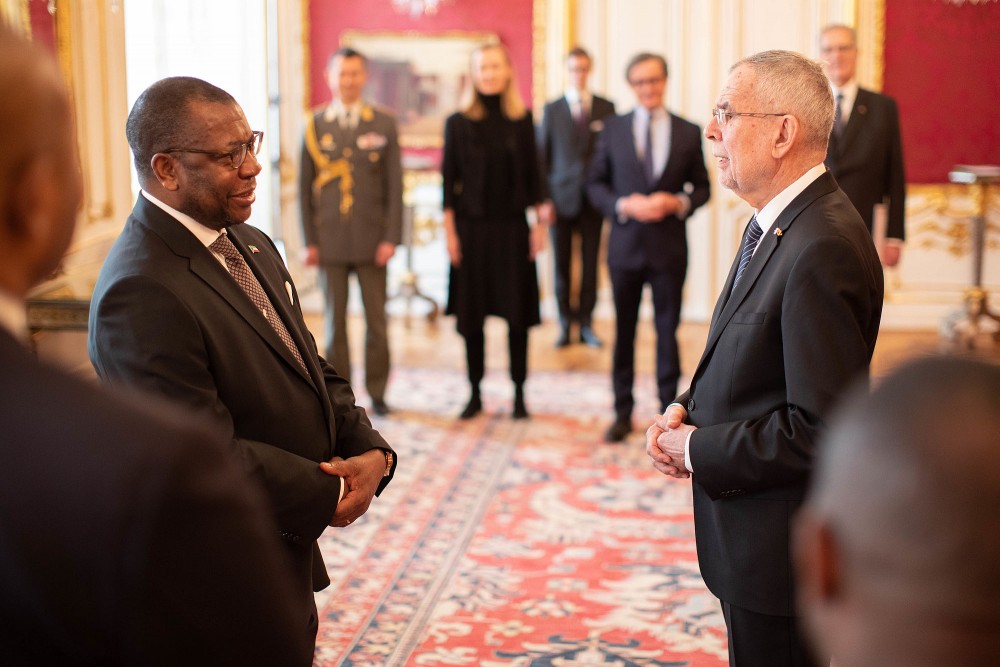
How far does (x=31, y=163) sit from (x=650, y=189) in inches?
196

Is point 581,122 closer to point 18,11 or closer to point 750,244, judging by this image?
point 18,11

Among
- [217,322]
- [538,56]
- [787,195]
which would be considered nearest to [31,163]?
[217,322]

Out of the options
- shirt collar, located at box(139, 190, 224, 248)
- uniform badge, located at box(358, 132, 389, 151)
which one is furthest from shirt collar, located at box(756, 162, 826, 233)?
uniform badge, located at box(358, 132, 389, 151)

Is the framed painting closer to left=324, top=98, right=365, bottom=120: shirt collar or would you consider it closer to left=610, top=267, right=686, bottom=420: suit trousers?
left=324, top=98, right=365, bottom=120: shirt collar

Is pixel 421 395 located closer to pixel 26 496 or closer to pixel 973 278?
pixel 973 278

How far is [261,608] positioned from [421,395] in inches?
224

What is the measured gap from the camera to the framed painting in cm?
935

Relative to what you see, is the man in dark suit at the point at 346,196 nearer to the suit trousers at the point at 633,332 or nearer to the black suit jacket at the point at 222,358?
the suit trousers at the point at 633,332

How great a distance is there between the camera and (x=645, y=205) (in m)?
5.66

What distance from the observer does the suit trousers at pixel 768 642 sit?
7.53 ft

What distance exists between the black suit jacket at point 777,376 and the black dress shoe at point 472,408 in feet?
12.8

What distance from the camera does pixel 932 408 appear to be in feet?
2.88

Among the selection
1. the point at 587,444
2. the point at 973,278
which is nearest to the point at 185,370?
the point at 587,444

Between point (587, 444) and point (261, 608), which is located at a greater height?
point (261, 608)
